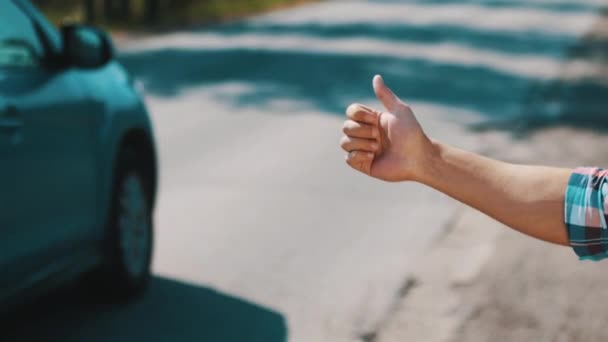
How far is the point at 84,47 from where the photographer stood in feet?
18.3

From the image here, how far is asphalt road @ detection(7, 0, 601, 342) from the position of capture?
6.09 metres

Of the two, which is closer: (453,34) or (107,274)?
(107,274)

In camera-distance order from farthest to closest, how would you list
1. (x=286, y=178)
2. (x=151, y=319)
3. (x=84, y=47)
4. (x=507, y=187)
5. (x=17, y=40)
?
(x=286, y=178)
(x=151, y=319)
(x=84, y=47)
(x=17, y=40)
(x=507, y=187)

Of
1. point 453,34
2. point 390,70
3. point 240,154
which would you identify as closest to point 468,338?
point 240,154

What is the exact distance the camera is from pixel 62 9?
29.9 metres

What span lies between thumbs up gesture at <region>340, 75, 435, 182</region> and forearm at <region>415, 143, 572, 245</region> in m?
0.03

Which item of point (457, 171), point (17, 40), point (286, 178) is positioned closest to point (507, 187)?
point (457, 171)

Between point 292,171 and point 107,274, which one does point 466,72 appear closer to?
point 292,171

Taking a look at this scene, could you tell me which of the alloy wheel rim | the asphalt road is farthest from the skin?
the alloy wheel rim

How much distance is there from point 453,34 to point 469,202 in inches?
864

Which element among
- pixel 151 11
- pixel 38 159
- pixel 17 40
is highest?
pixel 17 40

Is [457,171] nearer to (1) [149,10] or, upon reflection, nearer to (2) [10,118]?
(2) [10,118]

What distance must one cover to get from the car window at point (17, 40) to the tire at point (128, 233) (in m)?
0.83

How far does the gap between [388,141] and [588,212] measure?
0.56 metres
